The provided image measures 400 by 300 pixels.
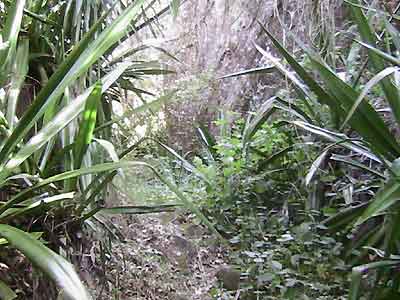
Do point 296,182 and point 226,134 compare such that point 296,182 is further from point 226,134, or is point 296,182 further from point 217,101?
point 217,101

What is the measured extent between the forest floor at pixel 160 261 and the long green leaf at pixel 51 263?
21.3 inches

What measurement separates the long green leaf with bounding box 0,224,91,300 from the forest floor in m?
0.54

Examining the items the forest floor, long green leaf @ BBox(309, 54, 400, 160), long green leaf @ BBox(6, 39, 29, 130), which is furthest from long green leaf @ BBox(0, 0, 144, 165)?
long green leaf @ BBox(309, 54, 400, 160)

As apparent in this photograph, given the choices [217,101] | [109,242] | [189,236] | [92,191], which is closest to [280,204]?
[189,236]

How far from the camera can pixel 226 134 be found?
297cm

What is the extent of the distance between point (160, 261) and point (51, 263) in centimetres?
126

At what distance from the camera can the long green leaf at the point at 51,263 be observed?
711 mm

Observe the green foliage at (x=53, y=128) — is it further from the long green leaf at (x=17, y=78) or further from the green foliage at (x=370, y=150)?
the green foliage at (x=370, y=150)

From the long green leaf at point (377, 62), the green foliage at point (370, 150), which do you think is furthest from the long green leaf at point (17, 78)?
the long green leaf at point (377, 62)

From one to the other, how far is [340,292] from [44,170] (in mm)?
1006

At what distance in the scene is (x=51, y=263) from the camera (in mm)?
760

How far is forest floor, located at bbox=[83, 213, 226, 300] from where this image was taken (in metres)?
1.62

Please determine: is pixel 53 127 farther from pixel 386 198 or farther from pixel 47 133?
pixel 386 198

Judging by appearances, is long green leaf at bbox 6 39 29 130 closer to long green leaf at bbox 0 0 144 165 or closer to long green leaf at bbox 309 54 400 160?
long green leaf at bbox 0 0 144 165
